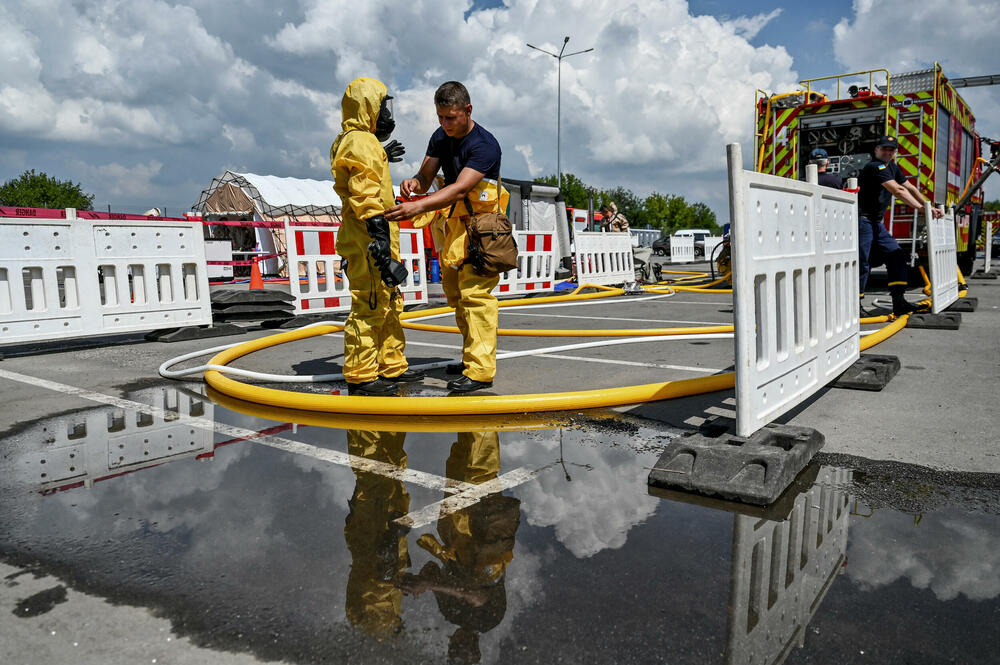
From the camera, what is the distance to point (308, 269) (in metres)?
9.39

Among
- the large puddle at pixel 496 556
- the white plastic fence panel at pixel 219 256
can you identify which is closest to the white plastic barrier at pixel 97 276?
the large puddle at pixel 496 556

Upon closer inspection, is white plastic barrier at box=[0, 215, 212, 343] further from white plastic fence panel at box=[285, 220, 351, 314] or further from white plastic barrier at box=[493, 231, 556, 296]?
white plastic barrier at box=[493, 231, 556, 296]

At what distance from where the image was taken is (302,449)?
3.41m

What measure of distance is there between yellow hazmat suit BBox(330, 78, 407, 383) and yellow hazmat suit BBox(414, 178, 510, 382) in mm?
450

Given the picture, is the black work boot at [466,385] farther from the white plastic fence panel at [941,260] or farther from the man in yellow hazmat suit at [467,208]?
the white plastic fence panel at [941,260]

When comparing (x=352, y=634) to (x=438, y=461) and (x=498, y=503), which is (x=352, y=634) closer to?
(x=498, y=503)

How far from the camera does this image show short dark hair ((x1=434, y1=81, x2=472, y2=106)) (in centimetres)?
426

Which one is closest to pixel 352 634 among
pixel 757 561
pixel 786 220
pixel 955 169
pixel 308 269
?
pixel 757 561

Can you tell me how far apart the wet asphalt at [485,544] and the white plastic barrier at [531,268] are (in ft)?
26.8

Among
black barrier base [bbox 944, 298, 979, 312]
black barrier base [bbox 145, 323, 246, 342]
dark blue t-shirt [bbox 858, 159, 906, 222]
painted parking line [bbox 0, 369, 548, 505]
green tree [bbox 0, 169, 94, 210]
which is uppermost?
green tree [bbox 0, 169, 94, 210]

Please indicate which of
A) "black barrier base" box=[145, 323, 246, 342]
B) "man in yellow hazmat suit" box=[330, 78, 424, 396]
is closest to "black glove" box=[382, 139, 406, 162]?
"man in yellow hazmat suit" box=[330, 78, 424, 396]

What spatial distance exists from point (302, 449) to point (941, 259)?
24.5 feet

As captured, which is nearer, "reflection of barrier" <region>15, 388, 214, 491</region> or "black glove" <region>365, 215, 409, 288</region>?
"reflection of barrier" <region>15, 388, 214, 491</region>

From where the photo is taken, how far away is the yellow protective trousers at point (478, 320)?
170 inches
